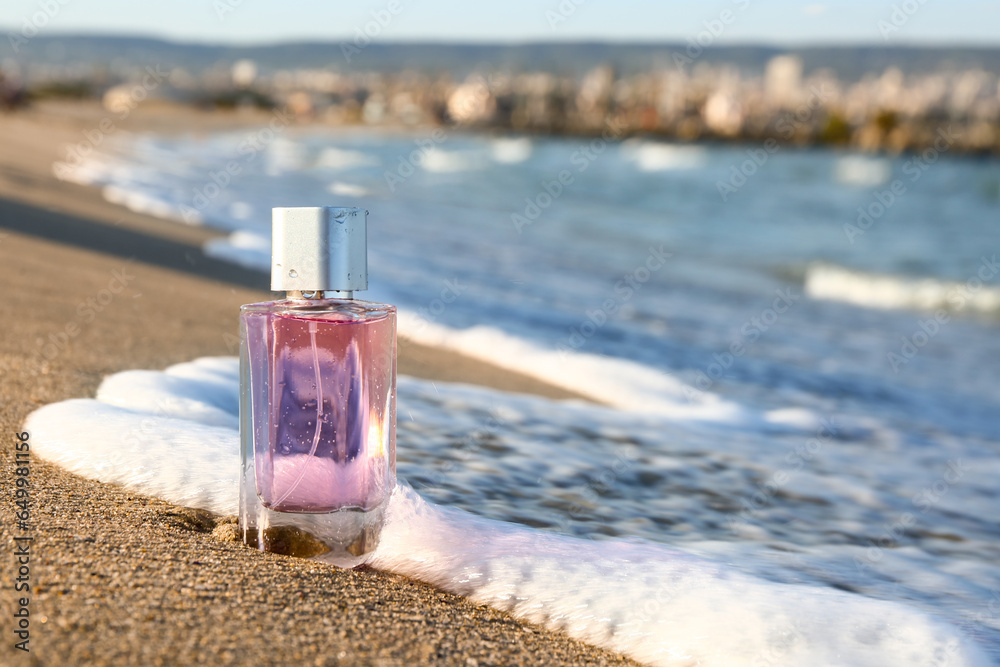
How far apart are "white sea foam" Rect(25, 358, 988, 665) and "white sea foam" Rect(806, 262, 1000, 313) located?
7.62m

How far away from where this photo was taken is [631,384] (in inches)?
150

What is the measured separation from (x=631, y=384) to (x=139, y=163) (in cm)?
1156

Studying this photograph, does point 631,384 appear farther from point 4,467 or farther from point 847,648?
point 4,467

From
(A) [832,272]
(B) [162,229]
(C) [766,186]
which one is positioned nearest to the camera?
(B) [162,229]

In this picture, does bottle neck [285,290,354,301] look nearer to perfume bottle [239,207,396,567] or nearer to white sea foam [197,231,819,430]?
perfume bottle [239,207,396,567]

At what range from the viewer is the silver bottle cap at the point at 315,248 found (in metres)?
1.37

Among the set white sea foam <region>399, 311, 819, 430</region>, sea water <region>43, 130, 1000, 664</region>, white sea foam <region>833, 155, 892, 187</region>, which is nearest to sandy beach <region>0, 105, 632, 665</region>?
sea water <region>43, 130, 1000, 664</region>

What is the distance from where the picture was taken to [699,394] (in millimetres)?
3840

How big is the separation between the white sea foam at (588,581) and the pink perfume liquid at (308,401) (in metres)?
0.26

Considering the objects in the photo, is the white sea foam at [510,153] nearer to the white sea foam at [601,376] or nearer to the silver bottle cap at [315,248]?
the white sea foam at [601,376]

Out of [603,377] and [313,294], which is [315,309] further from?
[603,377]

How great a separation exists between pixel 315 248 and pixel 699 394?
2761 mm

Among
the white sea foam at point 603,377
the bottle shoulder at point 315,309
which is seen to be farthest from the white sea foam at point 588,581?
the white sea foam at point 603,377

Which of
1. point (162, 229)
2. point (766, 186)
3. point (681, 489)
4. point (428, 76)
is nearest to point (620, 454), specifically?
point (681, 489)
